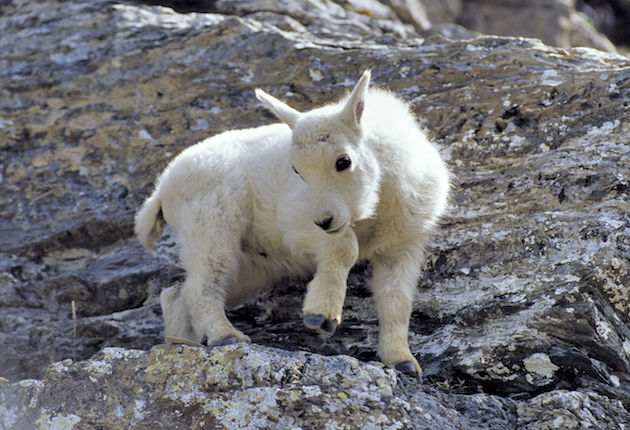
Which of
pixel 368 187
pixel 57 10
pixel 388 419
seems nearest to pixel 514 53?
pixel 368 187

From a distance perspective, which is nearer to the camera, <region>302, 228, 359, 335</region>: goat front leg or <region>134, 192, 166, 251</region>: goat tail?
<region>302, 228, 359, 335</region>: goat front leg

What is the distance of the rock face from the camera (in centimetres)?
336

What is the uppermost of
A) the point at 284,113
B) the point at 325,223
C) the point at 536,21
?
the point at 284,113

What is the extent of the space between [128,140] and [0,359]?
2.89m

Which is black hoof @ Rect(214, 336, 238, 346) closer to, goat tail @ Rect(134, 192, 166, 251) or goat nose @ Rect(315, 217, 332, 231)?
goat nose @ Rect(315, 217, 332, 231)

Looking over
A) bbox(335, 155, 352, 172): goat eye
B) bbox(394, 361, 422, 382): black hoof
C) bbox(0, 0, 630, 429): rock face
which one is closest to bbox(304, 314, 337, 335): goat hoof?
bbox(0, 0, 630, 429): rock face

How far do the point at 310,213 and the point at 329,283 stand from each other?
54 centimetres

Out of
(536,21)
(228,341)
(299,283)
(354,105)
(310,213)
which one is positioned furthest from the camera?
(536,21)

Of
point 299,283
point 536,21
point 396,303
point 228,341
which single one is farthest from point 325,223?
point 536,21

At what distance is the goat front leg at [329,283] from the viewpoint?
13.1ft

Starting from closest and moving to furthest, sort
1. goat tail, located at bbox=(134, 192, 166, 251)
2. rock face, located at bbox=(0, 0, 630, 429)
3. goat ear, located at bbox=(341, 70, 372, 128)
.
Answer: rock face, located at bbox=(0, 0, 630, 429) < goat ear, located at bbox=(341, 70, 372, 128) < goat tail, located at bbox=(134, 192, 166, 251)

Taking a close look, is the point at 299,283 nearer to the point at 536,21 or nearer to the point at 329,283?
the point at 329,283

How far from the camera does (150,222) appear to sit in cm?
528

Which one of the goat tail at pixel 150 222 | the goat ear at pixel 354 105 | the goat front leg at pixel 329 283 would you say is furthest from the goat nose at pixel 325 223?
the goat tail at pixel 150 222
